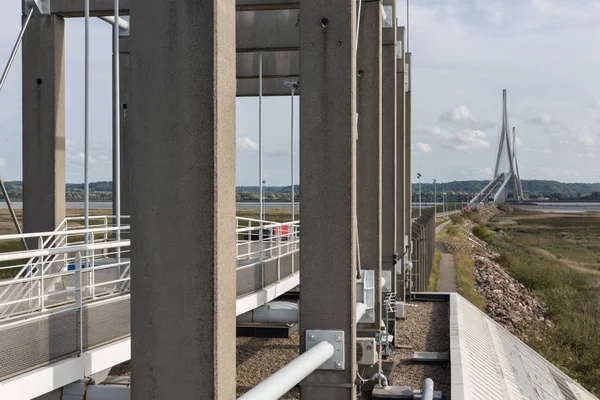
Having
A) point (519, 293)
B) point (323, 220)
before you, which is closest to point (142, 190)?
point (323, 220)

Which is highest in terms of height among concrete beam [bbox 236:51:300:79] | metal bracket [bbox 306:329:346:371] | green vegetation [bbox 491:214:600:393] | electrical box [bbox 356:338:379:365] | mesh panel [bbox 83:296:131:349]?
concrete beam [bbox 236:51:300:79]

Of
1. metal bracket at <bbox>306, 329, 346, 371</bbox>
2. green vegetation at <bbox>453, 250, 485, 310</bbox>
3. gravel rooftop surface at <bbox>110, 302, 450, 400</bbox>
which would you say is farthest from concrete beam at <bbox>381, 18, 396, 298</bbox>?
green vegetation at <bbox>453, 250, 485, 310</bbox>

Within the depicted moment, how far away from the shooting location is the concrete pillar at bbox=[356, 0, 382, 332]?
1047 centimetres

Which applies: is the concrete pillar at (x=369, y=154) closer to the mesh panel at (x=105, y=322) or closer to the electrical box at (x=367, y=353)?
the electrical box at (x=367, y=353)

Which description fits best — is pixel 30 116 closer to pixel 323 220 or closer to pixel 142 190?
pixel 323 220

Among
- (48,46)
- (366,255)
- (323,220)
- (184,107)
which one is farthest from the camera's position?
(48,46)

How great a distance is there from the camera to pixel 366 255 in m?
10.4

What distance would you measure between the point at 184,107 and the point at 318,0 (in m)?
4.02

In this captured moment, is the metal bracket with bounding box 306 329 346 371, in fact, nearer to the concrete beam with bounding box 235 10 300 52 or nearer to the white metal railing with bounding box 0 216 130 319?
the white metal railing with bounding box 0 216 130 319

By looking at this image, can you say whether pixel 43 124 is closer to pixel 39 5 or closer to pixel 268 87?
pixel 39 5

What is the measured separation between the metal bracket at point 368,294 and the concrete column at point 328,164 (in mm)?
2385

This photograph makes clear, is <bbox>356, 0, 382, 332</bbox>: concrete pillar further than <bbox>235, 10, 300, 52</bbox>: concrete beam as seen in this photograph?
No

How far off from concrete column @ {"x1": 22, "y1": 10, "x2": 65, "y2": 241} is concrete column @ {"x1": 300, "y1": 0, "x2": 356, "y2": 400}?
272 inches

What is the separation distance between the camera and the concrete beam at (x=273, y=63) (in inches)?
782
